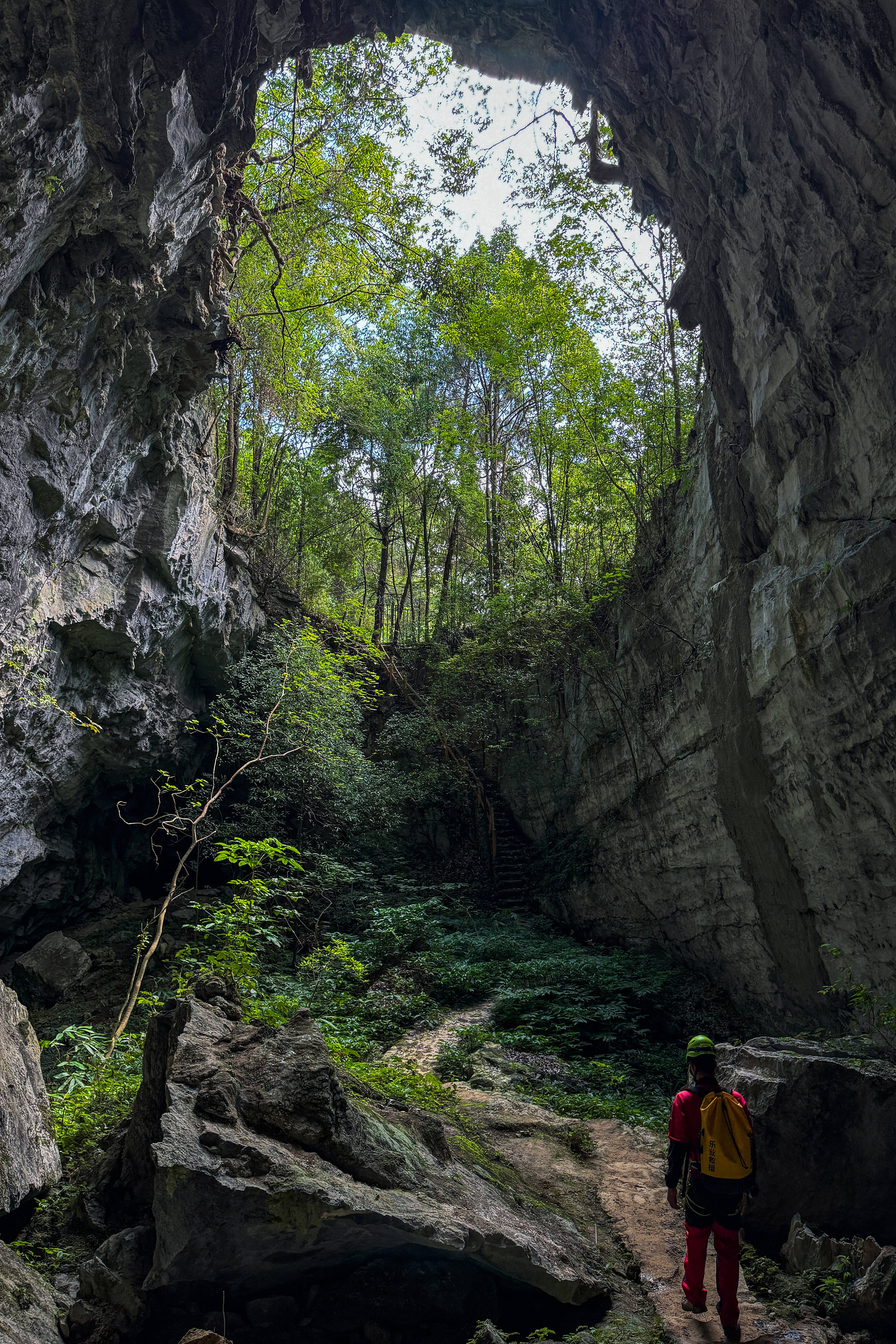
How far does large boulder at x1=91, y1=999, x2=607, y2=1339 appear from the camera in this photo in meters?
2.62

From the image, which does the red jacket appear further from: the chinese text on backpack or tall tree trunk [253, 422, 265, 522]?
tall tree trunk [253, 422, 265, 522]

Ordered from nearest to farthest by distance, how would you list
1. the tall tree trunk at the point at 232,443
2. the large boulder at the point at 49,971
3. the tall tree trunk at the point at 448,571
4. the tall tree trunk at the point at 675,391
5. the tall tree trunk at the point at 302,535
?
the large boulder at the point at 49,971 → the tall tree trunk at the point at 675,391 → the tall tree trunk at the point at 232,443 → the tall tree trunk at the point at 302,535 → the tall tree trunk at the point at 448,571

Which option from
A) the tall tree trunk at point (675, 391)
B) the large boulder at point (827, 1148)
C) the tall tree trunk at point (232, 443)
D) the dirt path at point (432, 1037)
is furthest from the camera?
the tall tree trunk at point (232, 443)

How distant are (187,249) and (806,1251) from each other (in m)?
9.04

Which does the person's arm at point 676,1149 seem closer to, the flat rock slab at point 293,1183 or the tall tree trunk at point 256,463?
the flat rock slab at point 293,1183

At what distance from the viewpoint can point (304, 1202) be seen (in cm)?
271

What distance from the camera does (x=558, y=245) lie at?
1128 centimetres

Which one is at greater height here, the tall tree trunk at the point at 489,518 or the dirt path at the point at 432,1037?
the tall tree trunk at the point at 489,518

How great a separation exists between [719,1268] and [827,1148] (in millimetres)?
1215

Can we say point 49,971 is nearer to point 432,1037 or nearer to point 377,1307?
point 432,1037

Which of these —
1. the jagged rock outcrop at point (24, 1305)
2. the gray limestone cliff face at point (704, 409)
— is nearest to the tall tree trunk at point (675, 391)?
the gray limestone cliff face at point (704, 409)

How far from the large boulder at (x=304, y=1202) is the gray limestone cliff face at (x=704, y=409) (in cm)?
399

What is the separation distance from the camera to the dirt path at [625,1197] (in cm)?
326

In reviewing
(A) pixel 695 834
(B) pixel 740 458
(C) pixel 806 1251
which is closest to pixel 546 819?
(A) pixel 695 834
